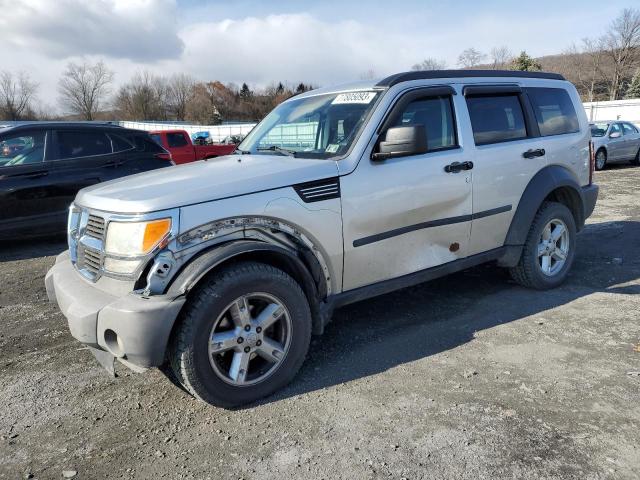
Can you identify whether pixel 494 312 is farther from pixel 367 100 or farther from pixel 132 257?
pixel 132 257

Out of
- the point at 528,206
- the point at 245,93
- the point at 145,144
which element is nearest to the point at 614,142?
the point at 528,206

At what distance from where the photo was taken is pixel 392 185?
11.7ft

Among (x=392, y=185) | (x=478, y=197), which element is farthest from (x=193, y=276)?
(x=478, y=197)

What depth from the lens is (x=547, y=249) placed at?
4.87 metres

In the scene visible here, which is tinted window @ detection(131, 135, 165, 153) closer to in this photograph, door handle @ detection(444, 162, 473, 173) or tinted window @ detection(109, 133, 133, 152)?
tinted window @ detection(109, 133, 133, 152)

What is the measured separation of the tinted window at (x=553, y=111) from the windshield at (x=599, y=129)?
12296 mm

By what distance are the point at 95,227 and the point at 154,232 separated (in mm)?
596

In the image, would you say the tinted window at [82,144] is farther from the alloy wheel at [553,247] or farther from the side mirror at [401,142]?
the alloy wheel at [553,247]

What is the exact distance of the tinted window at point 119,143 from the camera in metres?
7.63

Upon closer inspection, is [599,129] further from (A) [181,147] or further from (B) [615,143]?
(A) [181,147]

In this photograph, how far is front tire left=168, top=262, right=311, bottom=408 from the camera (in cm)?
282

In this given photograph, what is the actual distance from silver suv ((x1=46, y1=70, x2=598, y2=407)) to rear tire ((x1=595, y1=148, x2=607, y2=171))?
1216cm

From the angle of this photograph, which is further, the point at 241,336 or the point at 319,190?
the point at 319,190

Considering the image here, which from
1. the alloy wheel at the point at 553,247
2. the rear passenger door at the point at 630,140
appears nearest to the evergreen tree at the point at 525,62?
the rear passenger door at the point at 630,140
